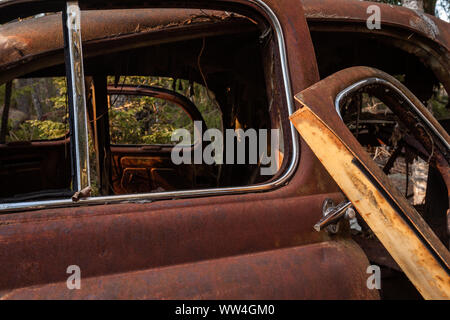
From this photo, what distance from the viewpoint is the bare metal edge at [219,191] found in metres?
1.16

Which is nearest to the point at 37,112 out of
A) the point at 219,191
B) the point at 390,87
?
the point at 219,191

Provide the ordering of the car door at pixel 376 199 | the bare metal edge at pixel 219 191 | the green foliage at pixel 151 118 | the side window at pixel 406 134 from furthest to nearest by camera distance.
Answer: the green foliage at pixel 151 118 → the side window at pixel 406 134 → the bare metal edge at pixel 219 191 → the car door at pixel 376 199

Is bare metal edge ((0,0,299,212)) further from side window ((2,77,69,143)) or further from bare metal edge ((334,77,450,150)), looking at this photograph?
side window ((2,77,69,143))

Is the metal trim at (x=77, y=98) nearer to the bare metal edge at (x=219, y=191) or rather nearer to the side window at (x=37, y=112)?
the bare metal edge at (x=219, y=191)

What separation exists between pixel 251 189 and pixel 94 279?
24.2 inches

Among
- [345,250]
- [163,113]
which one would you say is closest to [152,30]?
[345,250]

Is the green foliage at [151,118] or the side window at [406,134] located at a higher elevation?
the green foliage at [151,118]

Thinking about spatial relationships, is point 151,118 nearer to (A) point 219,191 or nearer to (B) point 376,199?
(A) point 219,191

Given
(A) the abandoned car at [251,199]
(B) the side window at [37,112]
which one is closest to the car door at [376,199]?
(A) the abandoned car at [251,199]

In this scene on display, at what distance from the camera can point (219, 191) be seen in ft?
4.41

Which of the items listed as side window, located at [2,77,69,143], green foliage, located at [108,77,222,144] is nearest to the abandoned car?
side window, located at [2,77,69,143]

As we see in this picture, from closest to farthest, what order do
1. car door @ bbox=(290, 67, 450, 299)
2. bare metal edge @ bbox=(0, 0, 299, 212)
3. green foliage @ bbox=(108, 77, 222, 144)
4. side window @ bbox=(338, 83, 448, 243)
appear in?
car door @ bbox=(290, 67, 450, 299) → bare metal edge @ bbox=(0, 0, 299, 212) → side window @ bbox=(338, 83, 448, 243) → green foliage @ bbox=(108, 77, 222, 144)

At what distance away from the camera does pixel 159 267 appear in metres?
1.18

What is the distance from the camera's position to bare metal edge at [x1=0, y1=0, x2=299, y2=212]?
1155 millimetres
